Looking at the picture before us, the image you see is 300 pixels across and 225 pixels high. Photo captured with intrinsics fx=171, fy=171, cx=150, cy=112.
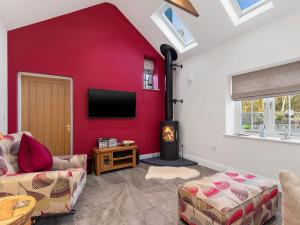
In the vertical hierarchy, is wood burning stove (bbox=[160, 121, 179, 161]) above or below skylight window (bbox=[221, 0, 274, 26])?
below

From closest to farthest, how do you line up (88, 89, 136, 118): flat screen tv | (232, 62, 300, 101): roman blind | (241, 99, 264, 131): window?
(232, 62, 300, 101): roman blind, (241, 99, 264, 131): window, (88, 89, 136, 118): flat screen tv

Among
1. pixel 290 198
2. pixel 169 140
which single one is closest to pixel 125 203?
pixel 290 198

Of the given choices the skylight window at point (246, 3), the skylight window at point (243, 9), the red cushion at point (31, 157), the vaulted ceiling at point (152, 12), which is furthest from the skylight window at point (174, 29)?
the red cushion at point (31, 157)

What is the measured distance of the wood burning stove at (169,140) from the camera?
160 inches

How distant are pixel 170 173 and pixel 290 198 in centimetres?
259

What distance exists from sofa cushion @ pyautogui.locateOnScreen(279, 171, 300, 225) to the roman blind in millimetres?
2137

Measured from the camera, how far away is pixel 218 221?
56.6 inches

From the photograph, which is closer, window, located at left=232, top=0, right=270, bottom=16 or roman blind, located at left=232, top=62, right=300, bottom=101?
roman blind, located at left=232, top=62, right=300, bottom=101

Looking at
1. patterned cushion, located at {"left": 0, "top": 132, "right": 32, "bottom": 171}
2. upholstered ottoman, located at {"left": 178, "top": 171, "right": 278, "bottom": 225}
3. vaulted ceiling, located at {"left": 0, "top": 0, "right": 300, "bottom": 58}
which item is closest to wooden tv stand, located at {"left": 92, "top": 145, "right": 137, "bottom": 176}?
patterned cushion, located at {"left": 0, "top": 132, "right": 32, "bottom": 171}

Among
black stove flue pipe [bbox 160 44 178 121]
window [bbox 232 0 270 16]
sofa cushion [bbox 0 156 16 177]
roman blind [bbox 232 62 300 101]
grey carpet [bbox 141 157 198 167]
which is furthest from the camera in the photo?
black stove flue pipe [bbox 160 44 178 121]

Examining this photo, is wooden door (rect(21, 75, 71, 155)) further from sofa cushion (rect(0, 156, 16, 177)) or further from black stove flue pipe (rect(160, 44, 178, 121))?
black stove flue pipe (rect(160, 44, 178, 121))

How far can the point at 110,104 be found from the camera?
3.77 metres

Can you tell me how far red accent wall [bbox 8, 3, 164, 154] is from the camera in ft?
10.0

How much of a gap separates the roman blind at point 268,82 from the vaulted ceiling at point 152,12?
769 mm
